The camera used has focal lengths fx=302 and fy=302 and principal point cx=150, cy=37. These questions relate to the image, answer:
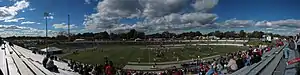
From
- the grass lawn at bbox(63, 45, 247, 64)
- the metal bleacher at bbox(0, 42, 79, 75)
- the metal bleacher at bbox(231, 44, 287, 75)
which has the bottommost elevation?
the grass lawn at bbox(63, 45, 247, 64)

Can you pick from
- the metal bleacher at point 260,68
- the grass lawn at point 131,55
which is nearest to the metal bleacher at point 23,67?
the metal bleacher at point 260,68

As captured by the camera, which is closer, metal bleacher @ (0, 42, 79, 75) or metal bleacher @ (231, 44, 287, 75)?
metal bleacher @ (231, 44, 287, 75)

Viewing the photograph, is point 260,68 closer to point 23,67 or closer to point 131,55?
point 23,67

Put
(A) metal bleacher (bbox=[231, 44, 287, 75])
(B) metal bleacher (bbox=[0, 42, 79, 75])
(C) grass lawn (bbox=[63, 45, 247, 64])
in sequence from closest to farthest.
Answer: (A) metal bleacher (bbox=[231, 44, 287, 75]) → (B) metal bleacher (bbox=[0, 42, 79, 75]) → (C) grass lawn (bbox=[63, 45, 247, 64])

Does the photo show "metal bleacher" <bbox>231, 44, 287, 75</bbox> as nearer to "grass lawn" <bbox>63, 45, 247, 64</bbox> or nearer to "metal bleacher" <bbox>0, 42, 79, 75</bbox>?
"metal bleacher" <bbox>0, 42, 79, 75</bbox>

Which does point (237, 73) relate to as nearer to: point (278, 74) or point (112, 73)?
point (278, 74)

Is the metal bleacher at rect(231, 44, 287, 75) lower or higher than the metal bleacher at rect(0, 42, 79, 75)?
lower

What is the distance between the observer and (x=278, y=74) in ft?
26.6

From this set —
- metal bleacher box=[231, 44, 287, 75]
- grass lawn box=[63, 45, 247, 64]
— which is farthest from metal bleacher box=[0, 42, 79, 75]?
grass lawn box=[63, 45, 247, 64]

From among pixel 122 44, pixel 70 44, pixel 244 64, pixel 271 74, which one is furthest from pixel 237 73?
pixel 122 44

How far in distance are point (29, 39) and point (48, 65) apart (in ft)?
145

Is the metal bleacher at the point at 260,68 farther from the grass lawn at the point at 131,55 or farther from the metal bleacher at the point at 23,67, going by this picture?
the grass lawn at the point at 131,55

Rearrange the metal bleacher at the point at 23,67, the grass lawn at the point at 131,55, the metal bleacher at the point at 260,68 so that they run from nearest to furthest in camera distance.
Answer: the metal bleacher at the point at 260,68 < the metal bleacher at the point at 23,67 < the grass lawn at the point at 131,55

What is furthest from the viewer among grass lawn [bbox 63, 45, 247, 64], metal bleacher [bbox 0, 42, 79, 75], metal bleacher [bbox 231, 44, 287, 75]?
grass lawn [bbox 63, 45, 247, 64]
